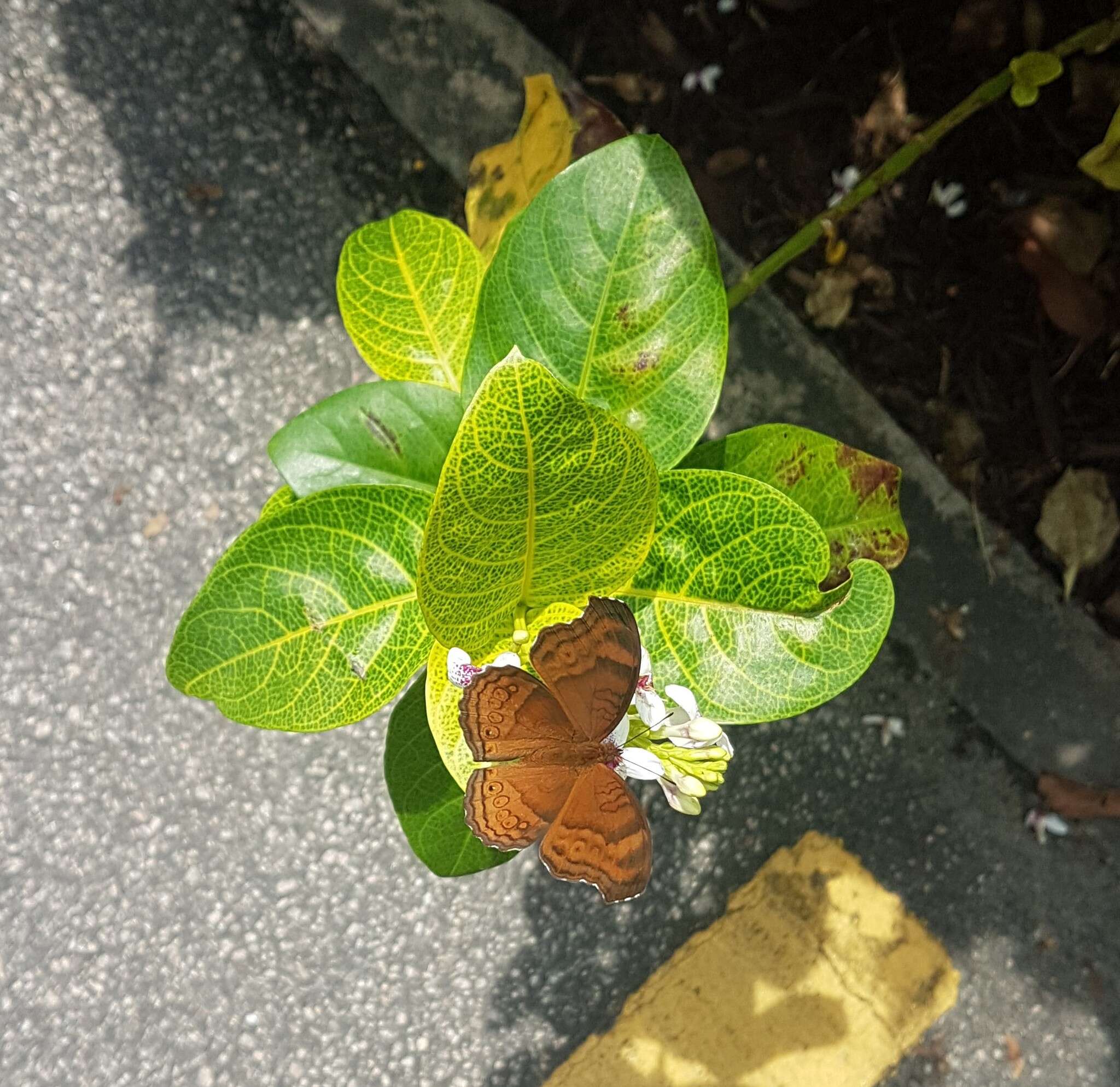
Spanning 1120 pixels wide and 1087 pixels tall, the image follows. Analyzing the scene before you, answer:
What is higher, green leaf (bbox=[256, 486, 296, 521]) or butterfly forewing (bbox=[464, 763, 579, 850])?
butterfly forewing (bbox=[464, 763, 579, 850])

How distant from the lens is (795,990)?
5.28 feet

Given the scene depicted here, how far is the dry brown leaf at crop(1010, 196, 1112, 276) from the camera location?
1446mm

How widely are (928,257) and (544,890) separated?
1201 millimetres

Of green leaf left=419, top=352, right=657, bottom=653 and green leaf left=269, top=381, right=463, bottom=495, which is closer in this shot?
green leaf left=419, top=352, right=657, bottom=653

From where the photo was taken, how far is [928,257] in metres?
1.53

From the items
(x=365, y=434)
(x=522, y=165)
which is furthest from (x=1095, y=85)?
(x=365, y=434)

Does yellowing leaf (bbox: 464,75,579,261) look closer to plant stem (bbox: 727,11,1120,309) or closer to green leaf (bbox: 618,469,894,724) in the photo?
plant stem (bbox: 727,11,1120,309)

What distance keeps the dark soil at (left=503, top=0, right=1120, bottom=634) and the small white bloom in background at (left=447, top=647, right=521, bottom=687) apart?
0.99 meters

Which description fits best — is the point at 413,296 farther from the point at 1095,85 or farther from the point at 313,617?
the point at 1095,85

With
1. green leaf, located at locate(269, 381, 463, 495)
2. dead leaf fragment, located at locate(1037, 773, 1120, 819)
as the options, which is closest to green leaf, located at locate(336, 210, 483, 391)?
green leaf, located at locate(269, 381, 463, 495)

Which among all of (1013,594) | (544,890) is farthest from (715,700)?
(1013,594)

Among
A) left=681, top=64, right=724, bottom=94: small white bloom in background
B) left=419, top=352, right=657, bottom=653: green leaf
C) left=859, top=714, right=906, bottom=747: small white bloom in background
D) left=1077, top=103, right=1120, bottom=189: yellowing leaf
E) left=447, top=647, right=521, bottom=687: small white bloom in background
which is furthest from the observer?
left=859, top=714, right=906, bottom=747: small white bloom in background

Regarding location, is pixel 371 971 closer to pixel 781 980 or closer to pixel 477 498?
pixel 781 980

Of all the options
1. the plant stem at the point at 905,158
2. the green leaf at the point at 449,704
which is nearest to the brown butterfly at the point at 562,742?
the green leaf at the point at 449,704
